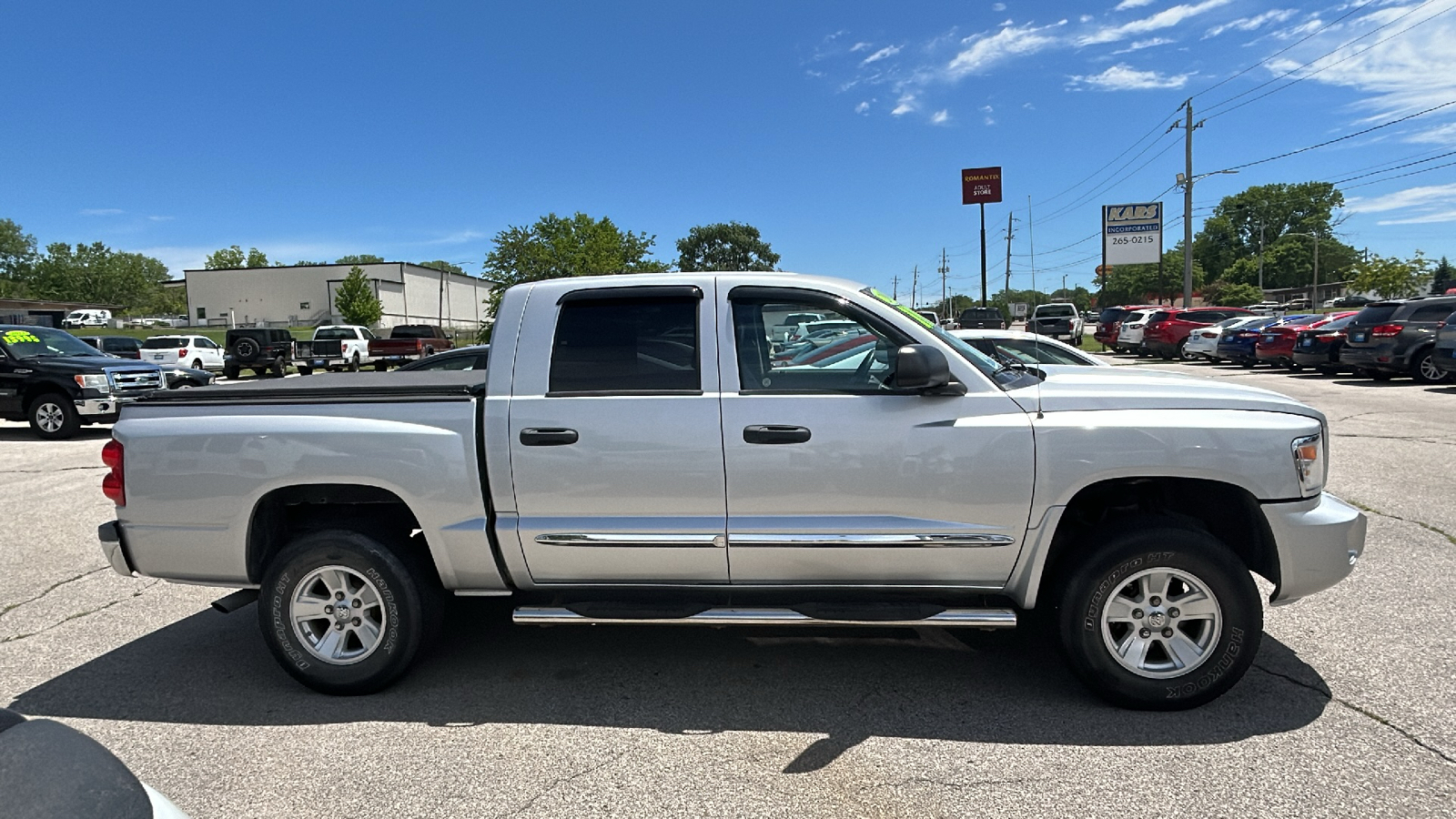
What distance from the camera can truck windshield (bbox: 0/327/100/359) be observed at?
13.8 metres

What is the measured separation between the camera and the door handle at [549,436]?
12.3 ft

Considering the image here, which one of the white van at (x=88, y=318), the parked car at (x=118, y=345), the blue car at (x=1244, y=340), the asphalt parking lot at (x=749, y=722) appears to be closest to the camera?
the asphalt parking lot at (x=749, y=722)

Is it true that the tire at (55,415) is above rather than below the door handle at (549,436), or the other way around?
below

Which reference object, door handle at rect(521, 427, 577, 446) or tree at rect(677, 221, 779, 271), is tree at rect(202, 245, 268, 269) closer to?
tree at rect(677, 221, 779, 271)

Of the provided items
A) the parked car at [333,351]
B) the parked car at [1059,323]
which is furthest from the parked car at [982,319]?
the parked car at [333,351]

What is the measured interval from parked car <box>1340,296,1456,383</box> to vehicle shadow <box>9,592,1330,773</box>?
16402 millimetres

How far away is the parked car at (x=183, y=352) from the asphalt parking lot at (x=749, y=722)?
2497cm

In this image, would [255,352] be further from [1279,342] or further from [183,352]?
[1279,342]

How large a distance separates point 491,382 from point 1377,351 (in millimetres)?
19424

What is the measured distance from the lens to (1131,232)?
5488cm

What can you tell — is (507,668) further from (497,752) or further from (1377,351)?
(1377,351)

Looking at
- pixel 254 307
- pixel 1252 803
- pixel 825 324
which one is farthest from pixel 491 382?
pixel 254 307

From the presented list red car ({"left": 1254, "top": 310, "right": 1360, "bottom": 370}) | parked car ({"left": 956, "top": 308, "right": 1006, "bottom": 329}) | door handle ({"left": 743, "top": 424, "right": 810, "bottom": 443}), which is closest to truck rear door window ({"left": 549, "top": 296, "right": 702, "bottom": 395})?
door handle ({"left": 743, "top": 424, "right": 810, "bottom": 443})

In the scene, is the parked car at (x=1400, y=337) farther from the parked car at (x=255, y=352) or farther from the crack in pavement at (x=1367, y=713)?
the parked car at (x=255, y=352)
